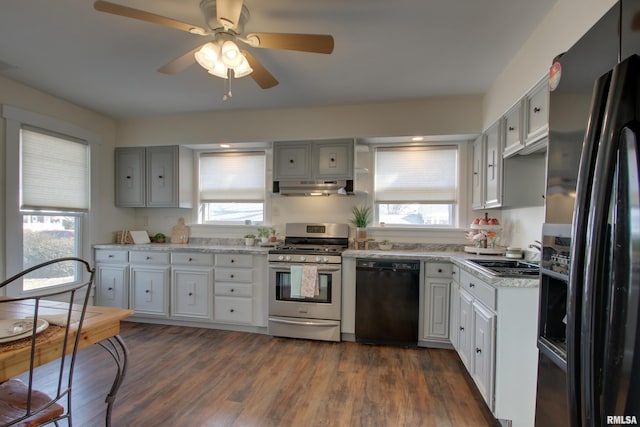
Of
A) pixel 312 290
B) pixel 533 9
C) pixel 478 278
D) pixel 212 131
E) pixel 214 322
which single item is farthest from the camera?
pixel 212 131

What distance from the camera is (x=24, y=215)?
3025 mm

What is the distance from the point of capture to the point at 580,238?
2.01 feet

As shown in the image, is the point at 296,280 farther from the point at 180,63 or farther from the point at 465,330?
the point at 180,63

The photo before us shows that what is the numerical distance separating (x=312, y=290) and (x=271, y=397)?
1072 mm

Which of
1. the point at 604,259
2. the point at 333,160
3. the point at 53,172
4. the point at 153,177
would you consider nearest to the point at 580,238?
the point at 604,259

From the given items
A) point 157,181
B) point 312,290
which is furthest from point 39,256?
point 312,290

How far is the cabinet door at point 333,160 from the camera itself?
11.0ft

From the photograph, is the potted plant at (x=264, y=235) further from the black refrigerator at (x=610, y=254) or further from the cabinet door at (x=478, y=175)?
the black refrigerator at (x=610, y=254)

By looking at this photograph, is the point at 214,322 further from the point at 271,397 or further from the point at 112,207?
the point at 112,207

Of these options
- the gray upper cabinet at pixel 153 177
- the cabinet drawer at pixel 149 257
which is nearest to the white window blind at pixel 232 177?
the gray upper cabinet at pixel 153 177

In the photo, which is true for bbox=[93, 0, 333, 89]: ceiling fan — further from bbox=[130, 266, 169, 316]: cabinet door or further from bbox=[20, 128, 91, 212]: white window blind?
bbox=[130, 266, 169, 316]: cabinet door

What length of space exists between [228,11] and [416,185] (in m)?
2.70

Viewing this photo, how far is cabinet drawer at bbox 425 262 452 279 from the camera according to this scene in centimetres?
287

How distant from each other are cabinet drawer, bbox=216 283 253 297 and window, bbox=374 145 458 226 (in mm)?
1733
